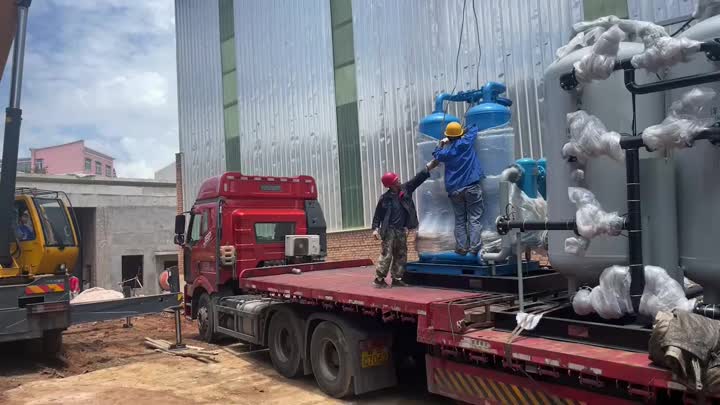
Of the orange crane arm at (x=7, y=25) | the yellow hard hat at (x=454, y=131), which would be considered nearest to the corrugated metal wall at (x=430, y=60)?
the yellow hard hat at (x=454, y=131)

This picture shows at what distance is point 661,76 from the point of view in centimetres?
441

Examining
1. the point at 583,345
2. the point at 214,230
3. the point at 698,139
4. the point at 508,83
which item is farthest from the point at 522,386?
the point at 508,83

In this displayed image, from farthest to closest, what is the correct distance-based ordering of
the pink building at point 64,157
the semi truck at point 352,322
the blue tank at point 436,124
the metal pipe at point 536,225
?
1. the pink building at point 64,157
2. the blue tank at point 436,124
3. the metal pipe at point 536,225
4. the semi truck at point 352,322

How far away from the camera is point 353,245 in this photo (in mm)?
15422

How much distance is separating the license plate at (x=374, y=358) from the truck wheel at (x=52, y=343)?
6077 millimetres

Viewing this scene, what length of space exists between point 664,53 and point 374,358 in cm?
438

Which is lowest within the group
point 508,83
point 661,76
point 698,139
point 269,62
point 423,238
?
point 423,238

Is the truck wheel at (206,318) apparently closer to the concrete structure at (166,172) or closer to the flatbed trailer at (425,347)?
the flatbed trailer at (425,347)

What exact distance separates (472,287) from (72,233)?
23.8ft

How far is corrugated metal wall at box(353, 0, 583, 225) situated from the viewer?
11430 mm

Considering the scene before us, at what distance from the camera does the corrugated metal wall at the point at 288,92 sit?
16.1 m

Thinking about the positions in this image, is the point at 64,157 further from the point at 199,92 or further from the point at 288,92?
the point at 288,92

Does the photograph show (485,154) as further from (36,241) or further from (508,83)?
(36,241)

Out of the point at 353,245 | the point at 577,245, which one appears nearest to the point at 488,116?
the point at 577,245
